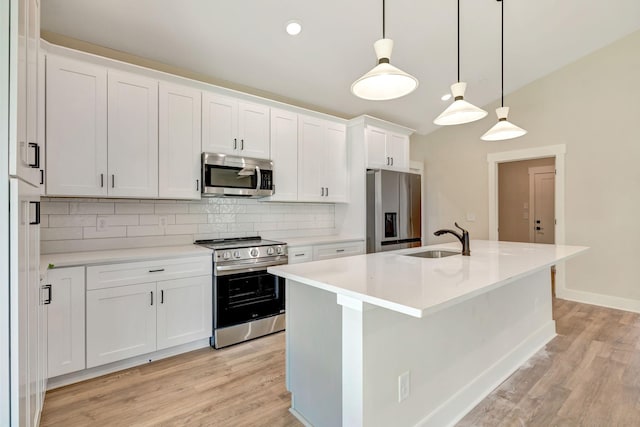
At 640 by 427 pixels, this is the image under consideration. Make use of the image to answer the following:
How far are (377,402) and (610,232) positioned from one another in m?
4.16

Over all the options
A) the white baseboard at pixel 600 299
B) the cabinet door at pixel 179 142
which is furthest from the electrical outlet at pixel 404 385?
the white baseboard at pixel 600 299

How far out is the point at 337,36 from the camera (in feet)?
9.80

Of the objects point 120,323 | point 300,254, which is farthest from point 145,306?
point 300,254

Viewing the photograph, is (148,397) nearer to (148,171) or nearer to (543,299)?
(148,171)

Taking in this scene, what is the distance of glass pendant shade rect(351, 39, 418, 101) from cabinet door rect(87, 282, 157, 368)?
83.4 inches

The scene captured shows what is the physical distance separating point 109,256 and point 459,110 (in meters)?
2.65

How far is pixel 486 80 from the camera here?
4.22 meters

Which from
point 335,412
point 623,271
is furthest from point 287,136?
point 623,271

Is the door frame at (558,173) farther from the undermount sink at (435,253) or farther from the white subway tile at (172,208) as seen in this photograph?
the white subway tile at (172,208)

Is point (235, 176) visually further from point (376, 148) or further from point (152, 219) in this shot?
point (376, 148)

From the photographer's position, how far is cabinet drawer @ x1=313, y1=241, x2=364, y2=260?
352 cm

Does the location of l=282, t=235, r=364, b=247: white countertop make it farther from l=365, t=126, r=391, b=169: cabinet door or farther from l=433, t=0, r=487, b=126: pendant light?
l=433, t=0, r=487, b=126: pendant light

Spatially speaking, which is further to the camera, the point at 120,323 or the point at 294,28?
the point at 294,28

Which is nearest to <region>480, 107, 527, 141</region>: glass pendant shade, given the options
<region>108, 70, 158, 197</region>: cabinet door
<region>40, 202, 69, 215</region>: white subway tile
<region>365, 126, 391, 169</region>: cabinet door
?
<region>365, 126, 391, 169</region>: cabinet door
